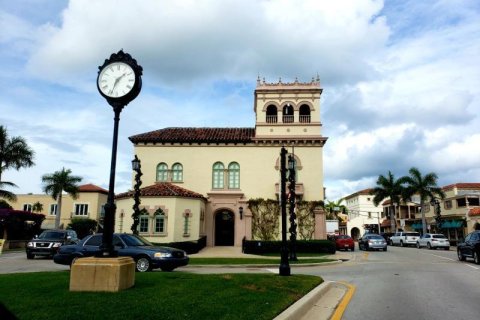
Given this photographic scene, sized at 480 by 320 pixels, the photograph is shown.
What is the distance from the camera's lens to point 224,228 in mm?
35562

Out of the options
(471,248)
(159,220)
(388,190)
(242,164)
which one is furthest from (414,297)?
(388,190)

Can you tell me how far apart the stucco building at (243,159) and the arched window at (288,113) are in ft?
0.30

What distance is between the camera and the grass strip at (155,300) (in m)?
6.00

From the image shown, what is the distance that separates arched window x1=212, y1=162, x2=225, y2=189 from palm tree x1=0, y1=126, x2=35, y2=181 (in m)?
18.2

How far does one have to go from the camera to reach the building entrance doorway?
115 ft

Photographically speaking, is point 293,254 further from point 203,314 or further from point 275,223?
point 203,314

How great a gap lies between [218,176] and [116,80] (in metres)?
26.4

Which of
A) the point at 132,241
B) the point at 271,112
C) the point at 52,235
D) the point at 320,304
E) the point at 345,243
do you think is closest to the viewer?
the point at 320,304

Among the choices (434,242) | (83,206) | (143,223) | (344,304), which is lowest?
(344,304)

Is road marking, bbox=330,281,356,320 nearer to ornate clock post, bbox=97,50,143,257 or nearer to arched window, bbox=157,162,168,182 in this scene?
ornate clock post, bbox=97,50,143,257

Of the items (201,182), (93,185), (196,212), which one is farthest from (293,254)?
(93,185)

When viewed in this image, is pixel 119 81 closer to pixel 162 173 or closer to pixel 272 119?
pixel 162 173

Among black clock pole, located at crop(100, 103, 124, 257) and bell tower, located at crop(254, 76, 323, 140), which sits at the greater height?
bell tower, located at crop(254, 76, 323, 140)

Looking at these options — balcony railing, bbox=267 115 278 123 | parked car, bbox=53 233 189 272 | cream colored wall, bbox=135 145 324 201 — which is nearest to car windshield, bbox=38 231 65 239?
parked car, bbox=53 233 189 272
